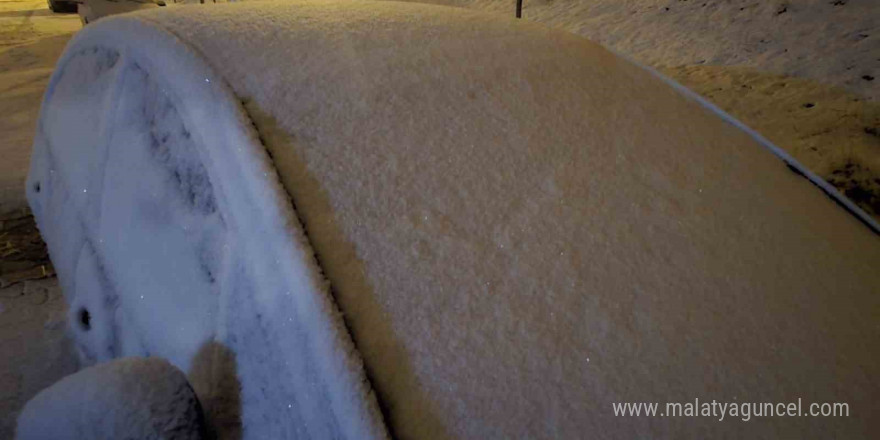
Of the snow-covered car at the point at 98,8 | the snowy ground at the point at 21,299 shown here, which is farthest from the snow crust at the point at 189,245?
the snow-covered car at the point at 98,8

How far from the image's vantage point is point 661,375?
0.85 meters

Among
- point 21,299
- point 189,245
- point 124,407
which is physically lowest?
point 21,299

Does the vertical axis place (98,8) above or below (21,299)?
above

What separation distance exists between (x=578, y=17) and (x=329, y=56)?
7721 mm

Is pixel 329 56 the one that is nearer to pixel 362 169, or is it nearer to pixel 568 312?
pixel 362 169

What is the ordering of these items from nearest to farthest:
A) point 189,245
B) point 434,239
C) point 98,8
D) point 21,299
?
1. point 434,239
2. point 189,245
3. point 21,299
4. point 98,8

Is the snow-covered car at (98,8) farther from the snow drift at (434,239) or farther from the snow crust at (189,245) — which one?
the snow drift at (434,239)

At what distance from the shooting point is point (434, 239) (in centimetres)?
90

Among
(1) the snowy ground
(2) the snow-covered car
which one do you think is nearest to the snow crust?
(1) the snowy ground

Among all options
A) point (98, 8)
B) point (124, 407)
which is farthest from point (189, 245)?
point (98, 8)

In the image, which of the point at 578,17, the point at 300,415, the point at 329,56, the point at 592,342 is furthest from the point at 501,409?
the point at 578,17

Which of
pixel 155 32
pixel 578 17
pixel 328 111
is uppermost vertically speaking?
pixel 155 32

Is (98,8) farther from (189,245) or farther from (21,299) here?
(189,245)

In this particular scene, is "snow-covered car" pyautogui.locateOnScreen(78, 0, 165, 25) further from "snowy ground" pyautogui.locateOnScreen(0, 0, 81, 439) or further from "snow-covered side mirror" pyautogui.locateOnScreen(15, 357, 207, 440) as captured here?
"snow-covered side mirror" pyautogui.locateOnScreen(15, 357, 207, 440)
